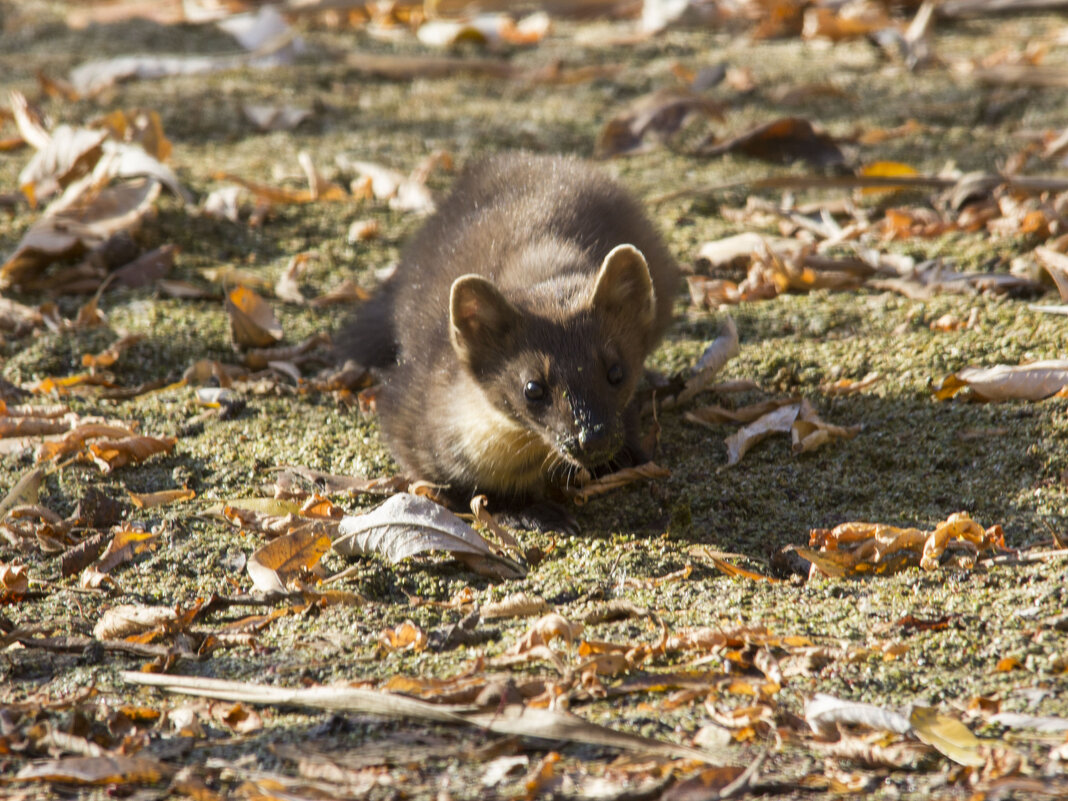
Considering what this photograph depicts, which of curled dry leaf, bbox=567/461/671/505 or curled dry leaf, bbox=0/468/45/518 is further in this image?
curled dry leaf, bbox=567/461/671/505

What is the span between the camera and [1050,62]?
24.6 feet

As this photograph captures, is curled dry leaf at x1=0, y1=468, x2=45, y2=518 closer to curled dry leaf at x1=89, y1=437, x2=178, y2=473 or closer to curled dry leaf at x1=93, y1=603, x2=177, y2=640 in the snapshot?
curled dry leaf at x1=89, y1=437, x2=178, y2=473

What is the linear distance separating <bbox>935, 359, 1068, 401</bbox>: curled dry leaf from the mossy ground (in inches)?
3.5

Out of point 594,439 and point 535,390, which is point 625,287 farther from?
point 594,439

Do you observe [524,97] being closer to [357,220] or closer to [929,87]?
[357,220]

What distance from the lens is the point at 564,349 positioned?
4051mm

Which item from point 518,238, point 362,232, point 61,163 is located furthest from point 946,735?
point 61,163

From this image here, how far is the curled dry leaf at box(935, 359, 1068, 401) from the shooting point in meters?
4.14

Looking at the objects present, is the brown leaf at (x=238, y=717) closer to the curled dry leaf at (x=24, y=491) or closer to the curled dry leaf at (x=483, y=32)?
the curled dry leaf at (x=24, y=491)

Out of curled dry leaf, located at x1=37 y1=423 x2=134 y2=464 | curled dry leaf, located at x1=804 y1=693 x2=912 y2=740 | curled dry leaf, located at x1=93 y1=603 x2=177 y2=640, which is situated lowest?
curled dry leaf, located at x1=93 y1=603 x2=177 y2=640

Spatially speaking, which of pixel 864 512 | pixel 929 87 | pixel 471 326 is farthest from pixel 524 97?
pixel 864 512

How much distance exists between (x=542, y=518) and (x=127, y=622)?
1.48 meters

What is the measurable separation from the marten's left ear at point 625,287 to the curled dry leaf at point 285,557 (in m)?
1.27

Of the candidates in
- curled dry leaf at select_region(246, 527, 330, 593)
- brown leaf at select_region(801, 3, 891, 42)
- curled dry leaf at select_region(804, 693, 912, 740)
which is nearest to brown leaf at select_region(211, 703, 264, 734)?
curled dry leaf at select_region(246, 527, 330, 593)
